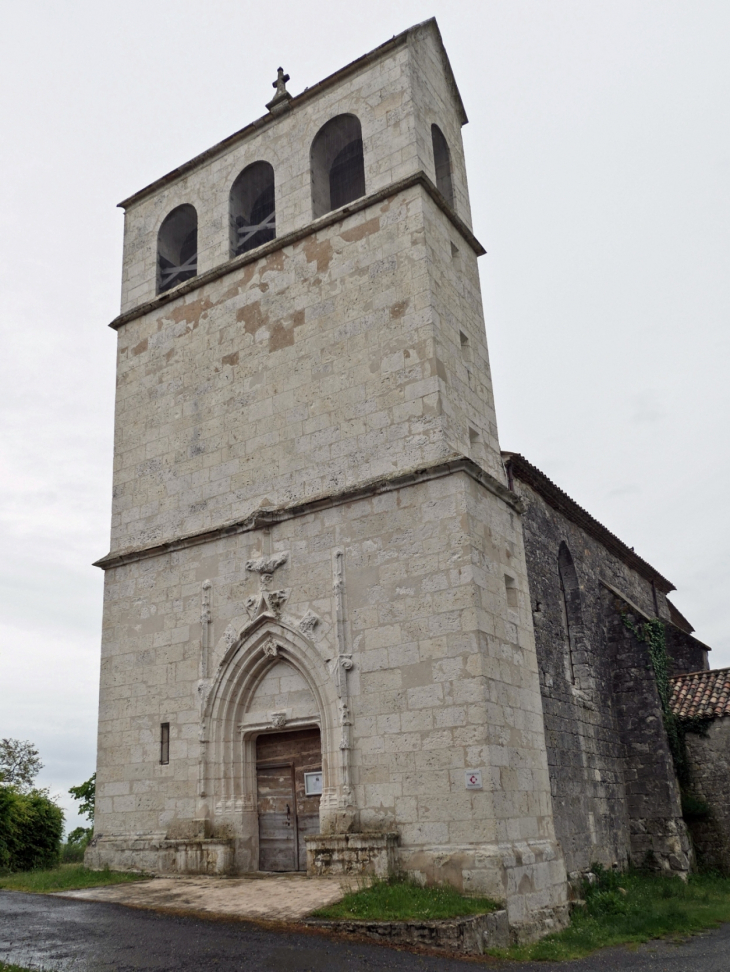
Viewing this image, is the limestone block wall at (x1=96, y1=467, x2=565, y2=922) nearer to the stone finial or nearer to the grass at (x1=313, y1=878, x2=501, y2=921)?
the grass at (x1=313, y1=878, x2=501, y2=921)

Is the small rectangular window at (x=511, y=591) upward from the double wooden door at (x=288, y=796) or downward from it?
upward

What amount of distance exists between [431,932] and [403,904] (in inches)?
26.9

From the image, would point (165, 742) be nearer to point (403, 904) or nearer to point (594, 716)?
point (403, 904)

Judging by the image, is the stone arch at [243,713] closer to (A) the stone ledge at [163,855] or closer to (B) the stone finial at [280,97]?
(A) the stone ledge at [163,855]

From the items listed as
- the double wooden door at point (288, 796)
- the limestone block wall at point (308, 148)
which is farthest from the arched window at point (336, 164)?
the double wooden door at point (288, 796)

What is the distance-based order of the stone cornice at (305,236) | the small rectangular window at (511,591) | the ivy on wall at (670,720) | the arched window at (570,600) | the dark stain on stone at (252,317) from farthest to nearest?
1. the ivy on wall at (670,720)
2. the arched window at (570,600)
3. the dark stain on stone at (252,317)
4. the stone cornice at (305,236)
5. the small rectangular window at (511,591)

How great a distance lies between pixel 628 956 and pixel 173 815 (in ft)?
19.7

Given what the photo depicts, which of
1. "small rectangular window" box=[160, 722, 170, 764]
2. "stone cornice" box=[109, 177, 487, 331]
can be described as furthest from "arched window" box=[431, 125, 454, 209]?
"small rectangular window" box=[160, 722, 170, 764]

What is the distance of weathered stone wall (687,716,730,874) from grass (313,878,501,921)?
8.43 m

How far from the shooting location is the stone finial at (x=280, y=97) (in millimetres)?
14406

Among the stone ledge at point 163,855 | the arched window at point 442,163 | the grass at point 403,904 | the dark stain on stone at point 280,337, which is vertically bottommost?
the grass at point 403,904

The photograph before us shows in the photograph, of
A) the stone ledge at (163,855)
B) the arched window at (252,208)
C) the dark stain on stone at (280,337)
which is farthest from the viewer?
the arched window at (252,208)

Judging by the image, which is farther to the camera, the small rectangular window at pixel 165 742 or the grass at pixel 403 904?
the small rectangular window at pixel 165 742

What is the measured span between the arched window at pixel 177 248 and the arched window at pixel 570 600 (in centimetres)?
845
